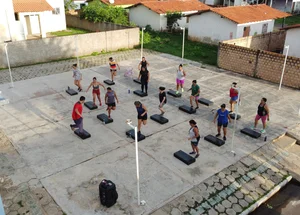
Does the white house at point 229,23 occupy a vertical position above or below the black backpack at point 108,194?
above

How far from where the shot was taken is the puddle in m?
8.68

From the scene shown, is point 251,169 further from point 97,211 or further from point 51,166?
point 51,166

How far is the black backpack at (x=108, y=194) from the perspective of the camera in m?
8.09

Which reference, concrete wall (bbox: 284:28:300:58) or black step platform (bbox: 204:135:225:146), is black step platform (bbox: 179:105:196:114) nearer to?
black step platform (bbox: 204:135:225:146)

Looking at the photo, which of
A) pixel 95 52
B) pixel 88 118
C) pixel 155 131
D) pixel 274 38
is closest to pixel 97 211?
pixel 155 131

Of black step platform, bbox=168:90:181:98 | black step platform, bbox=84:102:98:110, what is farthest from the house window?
black step platform, bbox=168:90:181:98

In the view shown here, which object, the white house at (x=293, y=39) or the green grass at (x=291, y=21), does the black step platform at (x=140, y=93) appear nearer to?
the white house at (x=293, y=39)

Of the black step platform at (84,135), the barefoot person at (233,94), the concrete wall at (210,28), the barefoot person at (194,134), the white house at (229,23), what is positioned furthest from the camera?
the concrete wall at (210,28)

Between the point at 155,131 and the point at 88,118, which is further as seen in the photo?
the point at 88,118

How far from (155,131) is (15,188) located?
5.74 m

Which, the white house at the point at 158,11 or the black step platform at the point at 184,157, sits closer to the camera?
the black step platform at the point at 184,157

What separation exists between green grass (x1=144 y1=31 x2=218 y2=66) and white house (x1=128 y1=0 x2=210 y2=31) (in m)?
2.00

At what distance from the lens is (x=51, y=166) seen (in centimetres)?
1005

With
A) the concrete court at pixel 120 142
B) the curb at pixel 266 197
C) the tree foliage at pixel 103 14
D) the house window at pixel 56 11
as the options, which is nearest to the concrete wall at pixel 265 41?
the concrete court at pixel 120 142
